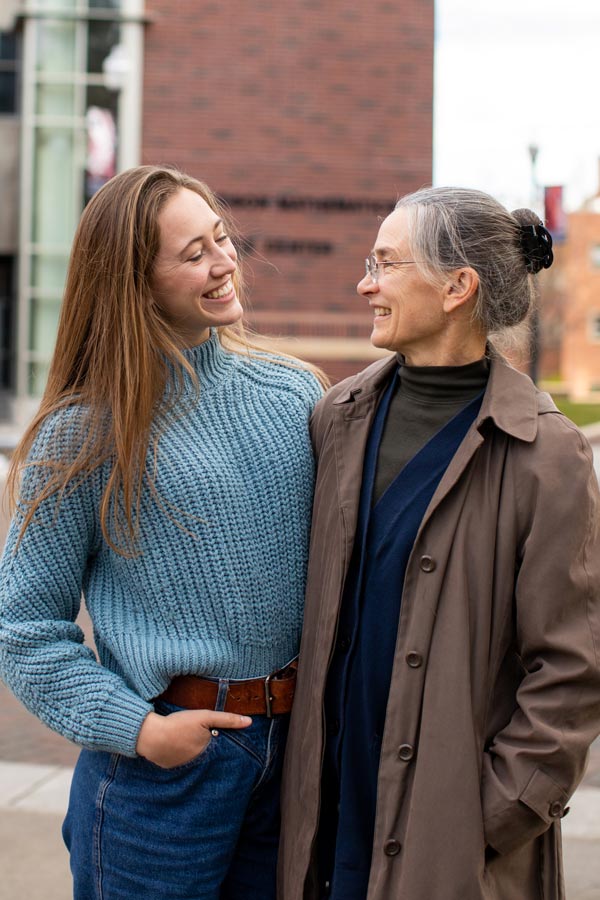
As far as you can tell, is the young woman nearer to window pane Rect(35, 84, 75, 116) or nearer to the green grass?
window pane Rect(35, 84, 75, 116)

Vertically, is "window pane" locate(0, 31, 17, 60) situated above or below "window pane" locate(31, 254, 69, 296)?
above

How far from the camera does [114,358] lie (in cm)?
226

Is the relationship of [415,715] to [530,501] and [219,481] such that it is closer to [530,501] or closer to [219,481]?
[530,501]

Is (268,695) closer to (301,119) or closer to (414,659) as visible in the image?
(414,659)

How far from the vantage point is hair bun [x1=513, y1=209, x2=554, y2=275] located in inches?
89.1

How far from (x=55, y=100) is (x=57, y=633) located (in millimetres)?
19996

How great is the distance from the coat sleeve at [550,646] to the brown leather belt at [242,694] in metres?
0.45

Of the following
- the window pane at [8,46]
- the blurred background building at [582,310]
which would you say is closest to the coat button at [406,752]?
the window pane at [8,46]

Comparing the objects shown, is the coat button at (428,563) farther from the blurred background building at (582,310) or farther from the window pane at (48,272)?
the blurred background building at (582,310)

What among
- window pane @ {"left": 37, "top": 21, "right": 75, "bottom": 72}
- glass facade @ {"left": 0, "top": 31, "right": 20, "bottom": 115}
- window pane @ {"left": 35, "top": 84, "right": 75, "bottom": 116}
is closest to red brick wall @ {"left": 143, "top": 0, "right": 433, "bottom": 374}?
window pane @ {"left": 37, "top": 21, "right": 75, "bottom": 72}

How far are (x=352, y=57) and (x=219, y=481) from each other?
61.6 feet

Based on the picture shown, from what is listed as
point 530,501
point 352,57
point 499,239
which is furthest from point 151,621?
point 352,57

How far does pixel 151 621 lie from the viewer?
2.26m

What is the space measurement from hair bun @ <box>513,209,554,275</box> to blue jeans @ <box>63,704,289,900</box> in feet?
3.60
